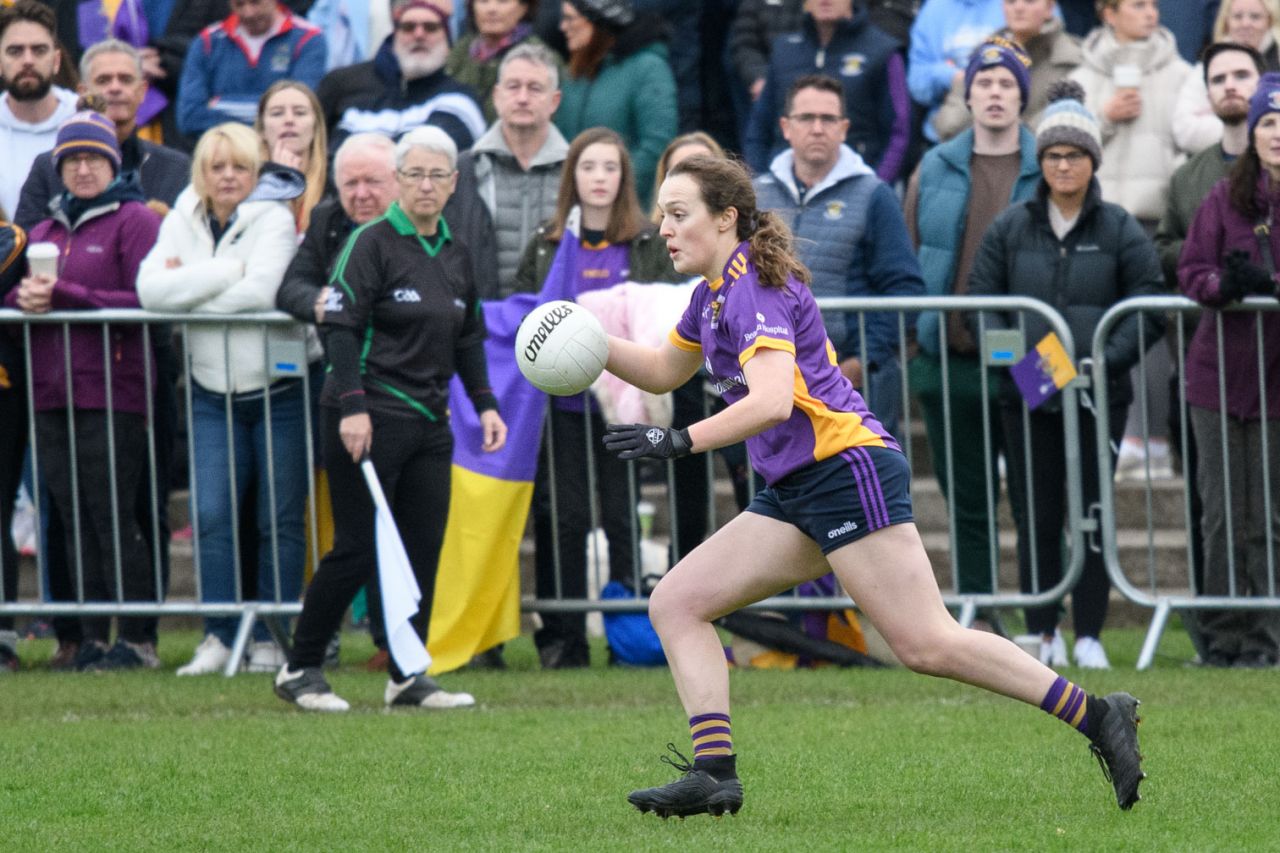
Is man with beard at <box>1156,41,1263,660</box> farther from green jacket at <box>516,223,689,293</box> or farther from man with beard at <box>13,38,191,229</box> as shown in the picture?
man with beard at <box>13,38,191,229</box>

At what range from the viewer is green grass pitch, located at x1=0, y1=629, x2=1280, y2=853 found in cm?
577

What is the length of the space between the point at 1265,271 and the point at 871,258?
197 cm

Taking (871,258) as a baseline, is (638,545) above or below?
below

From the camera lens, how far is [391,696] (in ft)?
28.5

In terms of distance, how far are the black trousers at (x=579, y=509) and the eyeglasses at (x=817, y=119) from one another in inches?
72.1

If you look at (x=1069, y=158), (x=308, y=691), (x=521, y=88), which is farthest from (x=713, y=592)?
(x=521, y=88)

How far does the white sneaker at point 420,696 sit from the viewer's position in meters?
8.66

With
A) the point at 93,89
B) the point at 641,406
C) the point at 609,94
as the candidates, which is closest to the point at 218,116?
the point at 93,89

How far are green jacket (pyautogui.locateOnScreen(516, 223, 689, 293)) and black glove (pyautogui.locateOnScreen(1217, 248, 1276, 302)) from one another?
2.60 metres

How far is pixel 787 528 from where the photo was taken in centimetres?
604

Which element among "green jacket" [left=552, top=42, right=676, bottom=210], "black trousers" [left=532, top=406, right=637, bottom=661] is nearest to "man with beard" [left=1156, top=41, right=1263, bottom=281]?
"black trousers" [left=532, top=406, right=637, bottom=661]

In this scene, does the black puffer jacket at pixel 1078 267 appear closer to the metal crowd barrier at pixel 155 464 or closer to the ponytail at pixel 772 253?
the metal crowd barrier at pixel 155 464

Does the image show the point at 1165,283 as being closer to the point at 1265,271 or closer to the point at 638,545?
the point at 1265,271

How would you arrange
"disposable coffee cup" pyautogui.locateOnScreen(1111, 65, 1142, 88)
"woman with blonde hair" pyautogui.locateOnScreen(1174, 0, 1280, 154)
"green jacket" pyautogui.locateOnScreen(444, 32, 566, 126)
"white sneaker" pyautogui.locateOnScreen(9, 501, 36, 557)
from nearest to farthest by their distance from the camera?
"woman with blonde hair" pyautogui.locateOnScreen(1174, 0, 1280, 154) → "disposable coffee cup" pyautogui.locateOnScreen(1111, 65, 1142, 88) → "white sneaker" pyautogui.locateOnScreen(9, 501, 36, 557) → "green jacket" pyautogui.locateOnScreen(444, 32, 566, 126)
